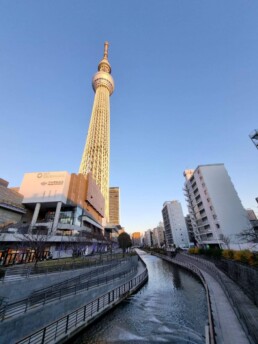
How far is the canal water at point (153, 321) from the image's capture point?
1175cm

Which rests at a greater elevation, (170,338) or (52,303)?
(52,303)

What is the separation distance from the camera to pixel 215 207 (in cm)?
5662

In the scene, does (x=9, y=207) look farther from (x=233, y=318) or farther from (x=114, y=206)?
(x=114, y=206)

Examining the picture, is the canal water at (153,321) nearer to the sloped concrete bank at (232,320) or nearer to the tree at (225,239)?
the sloped concrete bank at (232,320)

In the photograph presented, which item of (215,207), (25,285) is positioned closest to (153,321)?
(25,285)

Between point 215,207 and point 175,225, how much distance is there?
6174cm

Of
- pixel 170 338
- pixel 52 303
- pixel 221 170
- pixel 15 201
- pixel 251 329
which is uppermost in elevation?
pixel 221 170

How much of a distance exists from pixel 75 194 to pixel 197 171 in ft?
159

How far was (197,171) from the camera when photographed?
67.2m

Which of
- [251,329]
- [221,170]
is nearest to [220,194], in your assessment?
[221,170]

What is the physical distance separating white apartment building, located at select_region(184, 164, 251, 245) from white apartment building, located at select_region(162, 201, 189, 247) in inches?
1678

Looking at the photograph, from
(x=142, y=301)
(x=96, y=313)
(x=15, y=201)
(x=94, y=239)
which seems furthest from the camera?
(x=94, y=239)

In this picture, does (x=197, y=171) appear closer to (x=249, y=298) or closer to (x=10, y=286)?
(x=249, y=298)

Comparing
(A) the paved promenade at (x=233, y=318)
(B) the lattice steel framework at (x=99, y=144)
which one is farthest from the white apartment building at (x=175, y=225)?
(A) the paved promenade at (x=233, y=318)
